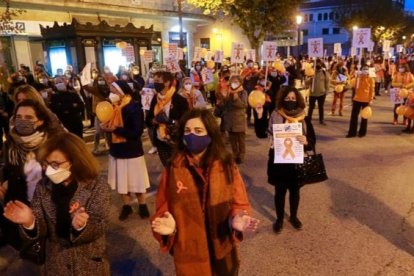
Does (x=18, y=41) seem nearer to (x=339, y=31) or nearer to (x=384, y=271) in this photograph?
(x=384, y=271)

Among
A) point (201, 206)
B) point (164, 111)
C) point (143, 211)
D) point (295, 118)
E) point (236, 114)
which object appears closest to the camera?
point (201, 206)

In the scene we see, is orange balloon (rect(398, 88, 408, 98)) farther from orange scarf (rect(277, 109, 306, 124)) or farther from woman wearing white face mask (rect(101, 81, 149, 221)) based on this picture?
woman wearing white face mask (rect(101, 81, 149, 221))

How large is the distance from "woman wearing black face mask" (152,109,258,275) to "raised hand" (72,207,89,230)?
44 centimetres

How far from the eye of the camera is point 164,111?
5980 millimetres

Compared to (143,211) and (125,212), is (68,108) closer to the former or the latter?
(125,212)

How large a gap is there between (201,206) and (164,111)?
347 cm

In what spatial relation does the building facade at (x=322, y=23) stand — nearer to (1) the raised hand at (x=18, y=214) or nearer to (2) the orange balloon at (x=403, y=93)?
(2) the orange balloon at (x=403, y=93)

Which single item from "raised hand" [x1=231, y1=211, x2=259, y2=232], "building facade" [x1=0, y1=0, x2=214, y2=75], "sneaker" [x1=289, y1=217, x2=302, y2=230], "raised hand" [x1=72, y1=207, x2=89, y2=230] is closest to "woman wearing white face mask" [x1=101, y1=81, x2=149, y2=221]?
"sneaker" [x1=289, y1=217, x2=302, y2=230]

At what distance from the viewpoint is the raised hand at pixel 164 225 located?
2561 millimetres

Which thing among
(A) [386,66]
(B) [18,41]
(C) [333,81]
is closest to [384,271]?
(C) [333,81]

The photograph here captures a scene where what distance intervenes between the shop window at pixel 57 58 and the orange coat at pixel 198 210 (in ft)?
49.9

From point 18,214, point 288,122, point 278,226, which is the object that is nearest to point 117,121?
point 288,122

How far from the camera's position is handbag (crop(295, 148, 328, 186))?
4.82 meters

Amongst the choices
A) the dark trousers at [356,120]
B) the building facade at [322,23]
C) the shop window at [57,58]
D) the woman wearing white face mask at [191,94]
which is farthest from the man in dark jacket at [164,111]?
the building facade at [322,23]
